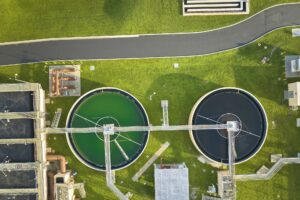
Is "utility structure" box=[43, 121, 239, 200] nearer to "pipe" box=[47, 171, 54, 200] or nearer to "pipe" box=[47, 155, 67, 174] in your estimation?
"pipe" box=[47, 155, 67, 174]

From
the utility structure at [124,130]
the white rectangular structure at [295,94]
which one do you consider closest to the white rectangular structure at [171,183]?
the utility structure at [124,130]

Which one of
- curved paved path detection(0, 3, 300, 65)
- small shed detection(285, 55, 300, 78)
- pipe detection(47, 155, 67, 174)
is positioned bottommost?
pipe detection(47, 155, 67, 174)

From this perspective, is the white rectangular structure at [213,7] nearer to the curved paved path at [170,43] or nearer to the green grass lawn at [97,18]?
the green grass lawn at [97,18]

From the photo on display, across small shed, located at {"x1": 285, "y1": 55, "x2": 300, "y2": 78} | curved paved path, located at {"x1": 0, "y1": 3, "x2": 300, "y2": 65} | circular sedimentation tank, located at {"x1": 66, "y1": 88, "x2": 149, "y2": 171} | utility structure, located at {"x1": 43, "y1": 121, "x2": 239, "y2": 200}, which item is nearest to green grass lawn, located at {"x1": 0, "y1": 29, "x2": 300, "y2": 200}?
small shed, located at {"x1": 285, "y1": 55, "x2": 300, "y2": 78}

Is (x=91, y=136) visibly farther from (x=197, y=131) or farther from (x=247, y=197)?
(x=247, y=197)

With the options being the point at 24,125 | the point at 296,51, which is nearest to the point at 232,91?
the point at 296,51

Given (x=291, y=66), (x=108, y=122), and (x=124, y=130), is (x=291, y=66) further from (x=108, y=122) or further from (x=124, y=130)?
(x=108, y=122)

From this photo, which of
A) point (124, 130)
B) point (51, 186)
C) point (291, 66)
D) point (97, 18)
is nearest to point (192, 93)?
point (124, 130)
